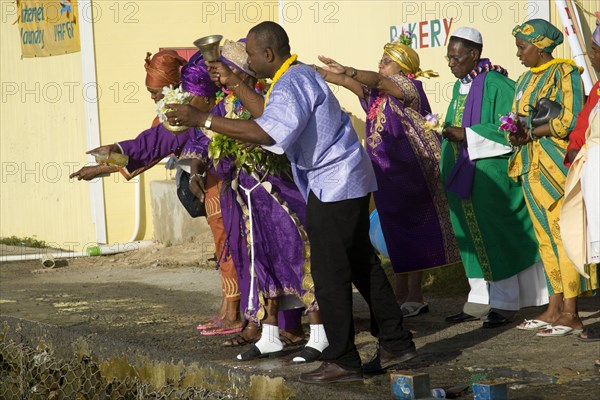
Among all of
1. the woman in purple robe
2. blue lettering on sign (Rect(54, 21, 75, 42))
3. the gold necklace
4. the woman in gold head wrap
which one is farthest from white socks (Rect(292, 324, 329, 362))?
blue lettering on sign (Rect(54, 21, 75, 42))

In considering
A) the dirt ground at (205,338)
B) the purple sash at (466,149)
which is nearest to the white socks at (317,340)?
the dirt ground at (205,338)

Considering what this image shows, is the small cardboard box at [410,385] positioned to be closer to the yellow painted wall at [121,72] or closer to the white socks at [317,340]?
the white socks at [317,340]

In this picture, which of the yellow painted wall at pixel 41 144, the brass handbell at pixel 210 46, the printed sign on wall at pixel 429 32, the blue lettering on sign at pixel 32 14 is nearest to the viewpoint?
the brass handbell at pixel 210 46

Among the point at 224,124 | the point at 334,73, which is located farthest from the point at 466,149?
the point at 224,124

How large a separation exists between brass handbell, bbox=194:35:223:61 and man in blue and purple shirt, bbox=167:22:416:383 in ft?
0.83

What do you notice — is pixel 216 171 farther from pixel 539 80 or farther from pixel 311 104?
pixel 539 80

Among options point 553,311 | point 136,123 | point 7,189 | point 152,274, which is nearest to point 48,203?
point 7,189

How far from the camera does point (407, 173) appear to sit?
7.70 m

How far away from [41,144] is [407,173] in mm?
7281

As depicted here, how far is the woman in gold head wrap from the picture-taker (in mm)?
7594

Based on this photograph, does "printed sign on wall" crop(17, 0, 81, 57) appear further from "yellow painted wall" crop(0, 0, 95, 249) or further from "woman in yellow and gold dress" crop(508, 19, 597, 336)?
"woman in yellow and gold dress" crop(508, 19, 597, 336)

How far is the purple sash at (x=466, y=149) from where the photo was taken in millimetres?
7363

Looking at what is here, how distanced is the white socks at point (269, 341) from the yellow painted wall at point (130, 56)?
616 cm

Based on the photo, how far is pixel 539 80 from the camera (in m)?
→ 6.97
